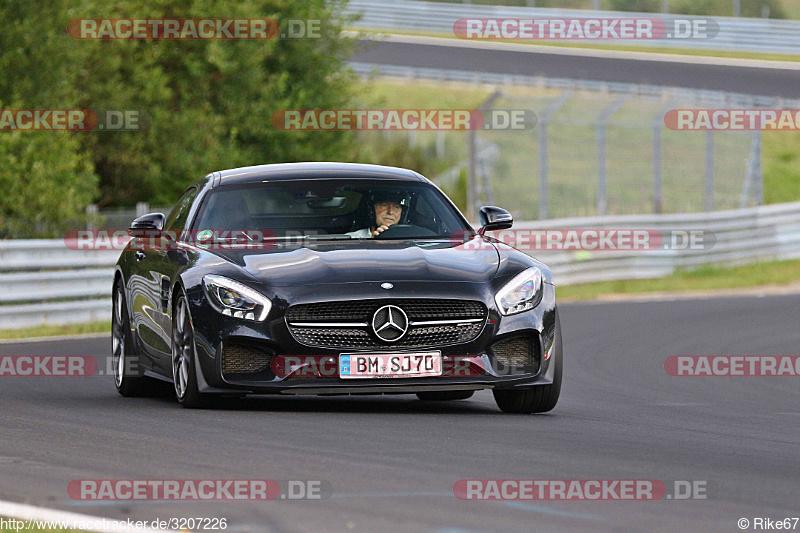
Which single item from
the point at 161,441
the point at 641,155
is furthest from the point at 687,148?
the point at 161,441

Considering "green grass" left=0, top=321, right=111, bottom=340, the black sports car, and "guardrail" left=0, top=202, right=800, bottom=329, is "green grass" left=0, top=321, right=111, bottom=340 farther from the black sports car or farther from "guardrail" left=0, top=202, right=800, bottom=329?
the black sports car

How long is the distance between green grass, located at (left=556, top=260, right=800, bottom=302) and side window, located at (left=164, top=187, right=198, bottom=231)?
13.8 metres

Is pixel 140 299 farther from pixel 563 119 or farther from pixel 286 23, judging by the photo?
pixel 286 23

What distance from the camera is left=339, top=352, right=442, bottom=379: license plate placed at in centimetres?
877

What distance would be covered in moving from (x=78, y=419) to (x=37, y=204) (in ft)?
46.7

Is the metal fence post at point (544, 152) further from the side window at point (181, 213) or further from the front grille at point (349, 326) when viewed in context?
the front grille at point (349, 326)

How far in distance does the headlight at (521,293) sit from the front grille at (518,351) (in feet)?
0.55

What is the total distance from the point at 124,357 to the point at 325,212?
195cm

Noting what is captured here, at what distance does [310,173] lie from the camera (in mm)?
10398

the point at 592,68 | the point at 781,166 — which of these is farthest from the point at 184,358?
the point at 781,166

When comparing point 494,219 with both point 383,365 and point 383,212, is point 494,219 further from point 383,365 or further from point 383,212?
point 383,365

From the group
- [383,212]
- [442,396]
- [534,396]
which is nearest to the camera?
[534,396]

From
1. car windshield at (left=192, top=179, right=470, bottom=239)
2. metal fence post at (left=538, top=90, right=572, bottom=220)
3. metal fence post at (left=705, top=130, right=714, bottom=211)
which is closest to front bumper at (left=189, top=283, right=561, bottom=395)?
car windshield at (left=192, top=179, right=470, bottom=239)

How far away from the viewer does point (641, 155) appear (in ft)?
146
